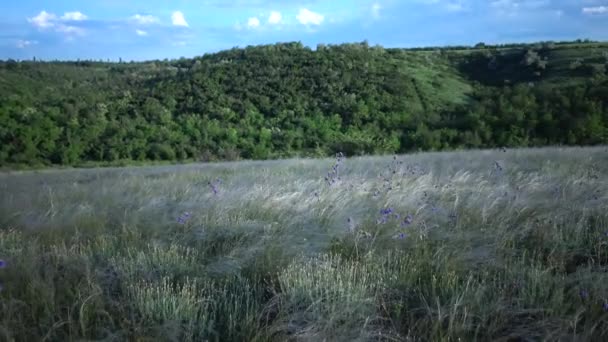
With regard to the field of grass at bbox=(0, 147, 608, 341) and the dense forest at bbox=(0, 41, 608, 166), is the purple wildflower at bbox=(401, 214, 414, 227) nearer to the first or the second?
the field of grass at bbox=(0, 147, 608, 341)

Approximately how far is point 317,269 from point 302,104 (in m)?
44.4

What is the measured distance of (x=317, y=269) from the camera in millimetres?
3529

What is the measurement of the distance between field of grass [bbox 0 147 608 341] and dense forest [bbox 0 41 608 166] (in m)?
28.1

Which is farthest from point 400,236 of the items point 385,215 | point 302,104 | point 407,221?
point 302,104

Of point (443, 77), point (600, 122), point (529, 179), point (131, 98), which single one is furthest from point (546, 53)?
point (529, 179)

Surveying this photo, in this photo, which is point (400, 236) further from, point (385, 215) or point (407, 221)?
point (385, 215)

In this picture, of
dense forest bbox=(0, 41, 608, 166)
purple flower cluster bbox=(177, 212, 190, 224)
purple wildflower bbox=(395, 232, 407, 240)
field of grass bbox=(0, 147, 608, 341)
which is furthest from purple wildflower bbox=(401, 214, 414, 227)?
dense forest bbox=(0, 41, 608, 166)

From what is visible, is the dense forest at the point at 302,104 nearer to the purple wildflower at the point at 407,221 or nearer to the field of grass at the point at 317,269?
the field of grass at the point at 317,269

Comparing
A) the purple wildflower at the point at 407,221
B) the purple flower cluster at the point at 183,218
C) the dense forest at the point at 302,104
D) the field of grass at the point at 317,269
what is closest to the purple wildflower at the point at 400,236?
the field of grass at the point at 317,269

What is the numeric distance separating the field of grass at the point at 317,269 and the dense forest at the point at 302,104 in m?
28.1

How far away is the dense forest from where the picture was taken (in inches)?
1351

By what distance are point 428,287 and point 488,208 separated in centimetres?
212

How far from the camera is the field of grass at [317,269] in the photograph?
9.73 ft

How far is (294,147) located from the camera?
140 ft
